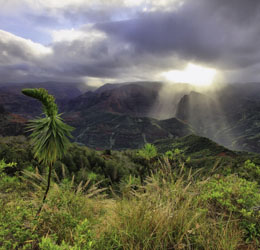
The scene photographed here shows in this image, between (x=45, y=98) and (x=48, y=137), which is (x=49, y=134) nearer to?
(x=48, y=137)

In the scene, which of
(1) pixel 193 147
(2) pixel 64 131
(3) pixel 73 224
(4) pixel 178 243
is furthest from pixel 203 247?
(1) pixel 193 147

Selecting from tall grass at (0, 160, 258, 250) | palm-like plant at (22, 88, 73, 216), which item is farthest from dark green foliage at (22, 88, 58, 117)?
tall grass at (0, 160, 258, 250)

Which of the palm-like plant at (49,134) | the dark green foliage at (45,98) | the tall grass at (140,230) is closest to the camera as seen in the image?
the tall grass at (140,230)

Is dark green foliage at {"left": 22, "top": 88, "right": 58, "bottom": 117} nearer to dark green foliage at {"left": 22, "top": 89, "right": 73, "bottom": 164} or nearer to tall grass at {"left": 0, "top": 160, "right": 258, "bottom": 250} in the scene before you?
dark green foliage at {"left": 22, "top": 89, "right": 73, "bottom": 164}

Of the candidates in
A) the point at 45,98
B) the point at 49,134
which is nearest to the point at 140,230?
the point at 49,134

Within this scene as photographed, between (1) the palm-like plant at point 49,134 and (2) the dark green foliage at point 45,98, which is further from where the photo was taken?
(1) the palm-like plant at point 49,134

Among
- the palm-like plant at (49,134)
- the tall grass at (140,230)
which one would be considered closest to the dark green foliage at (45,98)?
the palm-like plant at (49,134)

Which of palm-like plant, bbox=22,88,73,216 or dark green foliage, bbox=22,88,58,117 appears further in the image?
palm-like plant, bbox=22,88,73,216

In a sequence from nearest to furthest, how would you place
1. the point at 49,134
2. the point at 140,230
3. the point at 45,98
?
the point at 140,230 → the point at 45,98 → the point at 49,134

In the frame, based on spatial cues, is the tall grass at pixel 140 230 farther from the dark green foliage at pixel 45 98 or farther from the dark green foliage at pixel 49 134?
the dark green foliage at pixel 45 98

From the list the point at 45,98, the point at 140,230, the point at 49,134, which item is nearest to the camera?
the point at 140,230

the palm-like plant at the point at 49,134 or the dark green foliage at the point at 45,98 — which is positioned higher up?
the dark green foliage at the point at 45,98

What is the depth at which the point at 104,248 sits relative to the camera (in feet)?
11.9

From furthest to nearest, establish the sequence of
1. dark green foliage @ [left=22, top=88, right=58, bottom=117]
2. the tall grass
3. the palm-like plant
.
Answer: the palm-like plant, dark green foliage @ [left=22, top=88, right=58, bottom=117], the tall grass
